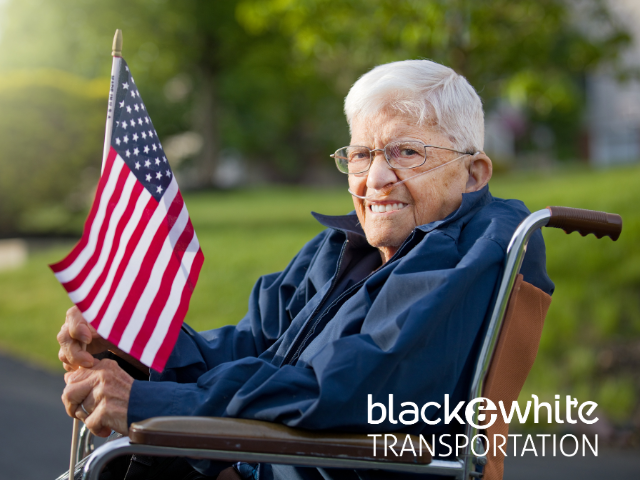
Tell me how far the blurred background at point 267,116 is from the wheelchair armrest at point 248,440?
11.0ft

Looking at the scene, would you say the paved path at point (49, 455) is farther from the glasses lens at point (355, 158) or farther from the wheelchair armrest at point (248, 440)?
the wheelchair armrest at point (248, 440)

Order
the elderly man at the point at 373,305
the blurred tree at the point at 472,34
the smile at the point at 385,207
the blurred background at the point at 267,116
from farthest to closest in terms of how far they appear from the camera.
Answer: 1. the blurred background at the point at 267,116
2. the blurred tree at the point at 472,34
3. the smile at the point at 385,207
4. the elderly man at the point at 373,305

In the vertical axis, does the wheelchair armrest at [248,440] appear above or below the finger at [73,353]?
below

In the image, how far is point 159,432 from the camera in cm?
157

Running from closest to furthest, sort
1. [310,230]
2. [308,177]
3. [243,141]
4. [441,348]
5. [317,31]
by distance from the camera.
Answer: [441,348] → [317,31] → [310,230] → [243,141] → [308,177]

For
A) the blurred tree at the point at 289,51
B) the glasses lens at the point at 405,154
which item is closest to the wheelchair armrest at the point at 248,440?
the glasses lens at the point at 405,154

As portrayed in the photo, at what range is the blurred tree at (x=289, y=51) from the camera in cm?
577

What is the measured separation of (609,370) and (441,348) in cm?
413

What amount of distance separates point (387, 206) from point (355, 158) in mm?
200

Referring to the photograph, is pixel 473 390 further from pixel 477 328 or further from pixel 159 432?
pixel 159 432

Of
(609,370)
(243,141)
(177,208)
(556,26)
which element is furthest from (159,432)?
(243,141)

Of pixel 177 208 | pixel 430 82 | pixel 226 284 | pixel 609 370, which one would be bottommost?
pixel 609 370

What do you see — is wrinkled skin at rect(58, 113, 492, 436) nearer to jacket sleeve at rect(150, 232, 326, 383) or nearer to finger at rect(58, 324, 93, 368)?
finger at rect(58, 324, 93, 368)

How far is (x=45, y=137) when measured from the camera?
11.6 m
